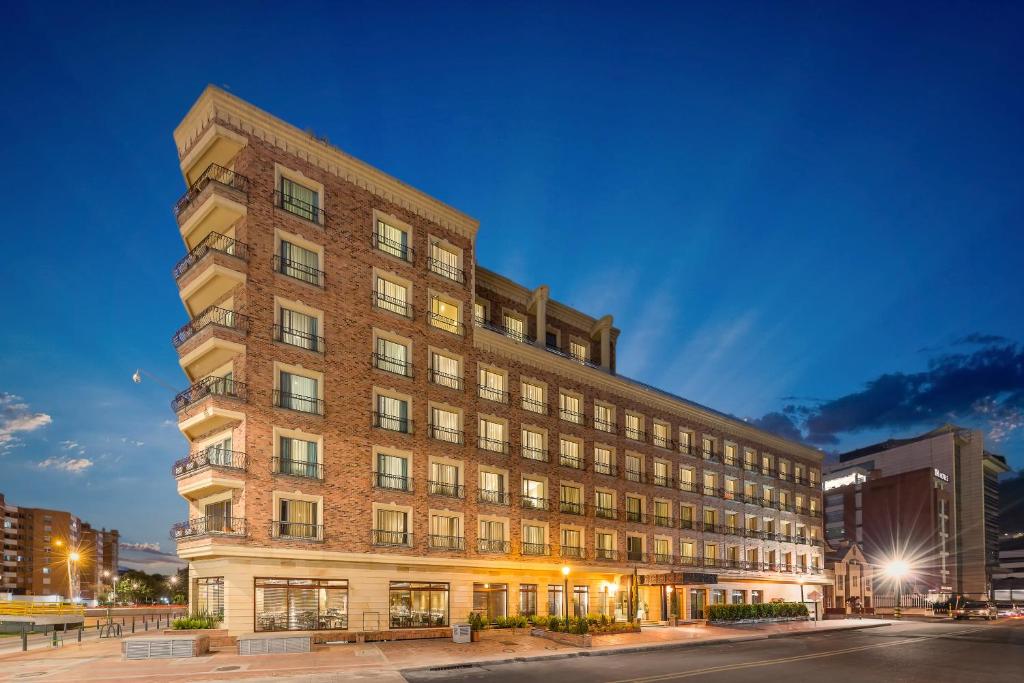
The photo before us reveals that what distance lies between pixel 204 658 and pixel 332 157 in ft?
86.8

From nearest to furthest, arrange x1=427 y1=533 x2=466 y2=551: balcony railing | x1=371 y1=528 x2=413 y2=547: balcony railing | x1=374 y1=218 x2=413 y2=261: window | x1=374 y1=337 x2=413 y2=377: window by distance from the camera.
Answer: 1. x1=371 y1=528 x2=413 y2=547: balcony railing
2. x1=374 y1=337 x2=413 y2=377: window
3. x1=427 y1=533 x2=466 y2=551: balcony railing
4. x1=374 y1=218 x2=413 y2=261: window

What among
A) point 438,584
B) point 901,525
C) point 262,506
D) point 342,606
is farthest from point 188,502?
point 901,525

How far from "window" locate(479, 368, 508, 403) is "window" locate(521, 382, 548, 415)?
2.07 m

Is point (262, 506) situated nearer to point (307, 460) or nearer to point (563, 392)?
point (307, 460)

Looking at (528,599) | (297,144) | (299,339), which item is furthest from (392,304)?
(528,599)

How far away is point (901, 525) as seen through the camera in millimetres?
137000

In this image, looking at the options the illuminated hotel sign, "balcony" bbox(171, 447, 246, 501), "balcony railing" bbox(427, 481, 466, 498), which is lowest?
the illuminated hotel sign

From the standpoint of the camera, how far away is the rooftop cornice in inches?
1470

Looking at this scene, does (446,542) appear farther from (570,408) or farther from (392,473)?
(570,408)

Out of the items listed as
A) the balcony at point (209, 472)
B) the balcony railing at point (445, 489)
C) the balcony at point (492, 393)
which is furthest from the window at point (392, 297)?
the balcony at point (209, 472)

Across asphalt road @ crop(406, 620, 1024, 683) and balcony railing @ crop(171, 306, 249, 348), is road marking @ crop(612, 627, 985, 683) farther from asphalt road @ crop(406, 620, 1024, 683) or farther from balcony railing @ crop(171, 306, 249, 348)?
balcony railing @ crop(171, 306, 249, 348)

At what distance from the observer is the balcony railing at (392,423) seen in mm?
41531

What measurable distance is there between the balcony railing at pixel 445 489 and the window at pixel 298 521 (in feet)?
25.3

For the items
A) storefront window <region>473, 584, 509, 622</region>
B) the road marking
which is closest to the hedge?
the road marking
